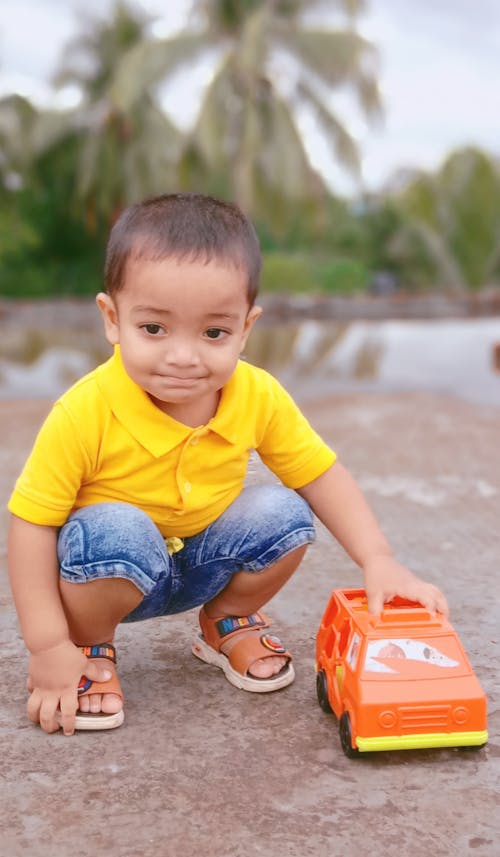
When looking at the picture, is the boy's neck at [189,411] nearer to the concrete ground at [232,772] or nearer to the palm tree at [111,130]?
the concrete ground at [232,772]

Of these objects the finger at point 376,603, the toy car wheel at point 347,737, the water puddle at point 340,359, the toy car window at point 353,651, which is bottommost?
the water puddle at point 340,359

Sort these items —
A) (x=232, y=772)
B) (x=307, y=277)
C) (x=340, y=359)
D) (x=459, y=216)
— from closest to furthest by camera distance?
1. (x=232, y=772)
2. (x=340, y=359)
3. (x=307, y=277)
4. (x=459, y=216)

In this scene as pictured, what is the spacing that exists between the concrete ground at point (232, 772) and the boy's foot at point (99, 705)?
1.1 inches

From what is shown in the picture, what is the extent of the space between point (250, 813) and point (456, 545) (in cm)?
148

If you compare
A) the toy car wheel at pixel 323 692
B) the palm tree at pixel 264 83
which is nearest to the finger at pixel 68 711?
the toy car wheel at pixel 323 692

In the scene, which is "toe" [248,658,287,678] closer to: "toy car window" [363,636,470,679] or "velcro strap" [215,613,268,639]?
"velcro strap" [215,613,268,639]

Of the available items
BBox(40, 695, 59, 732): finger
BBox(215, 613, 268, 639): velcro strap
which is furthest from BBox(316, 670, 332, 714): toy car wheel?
BBox(40, 695, 59, 732): finger

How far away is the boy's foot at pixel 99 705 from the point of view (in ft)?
5.45

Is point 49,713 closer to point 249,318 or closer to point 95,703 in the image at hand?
point 95,703

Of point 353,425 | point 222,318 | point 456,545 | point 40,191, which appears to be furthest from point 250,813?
point 40,191

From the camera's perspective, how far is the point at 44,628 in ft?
5.41

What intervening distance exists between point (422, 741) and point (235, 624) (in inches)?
19.8


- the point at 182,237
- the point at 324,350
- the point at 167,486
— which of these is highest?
the point at 182,237

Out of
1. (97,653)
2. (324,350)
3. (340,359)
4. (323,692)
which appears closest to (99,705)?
(97,653)
